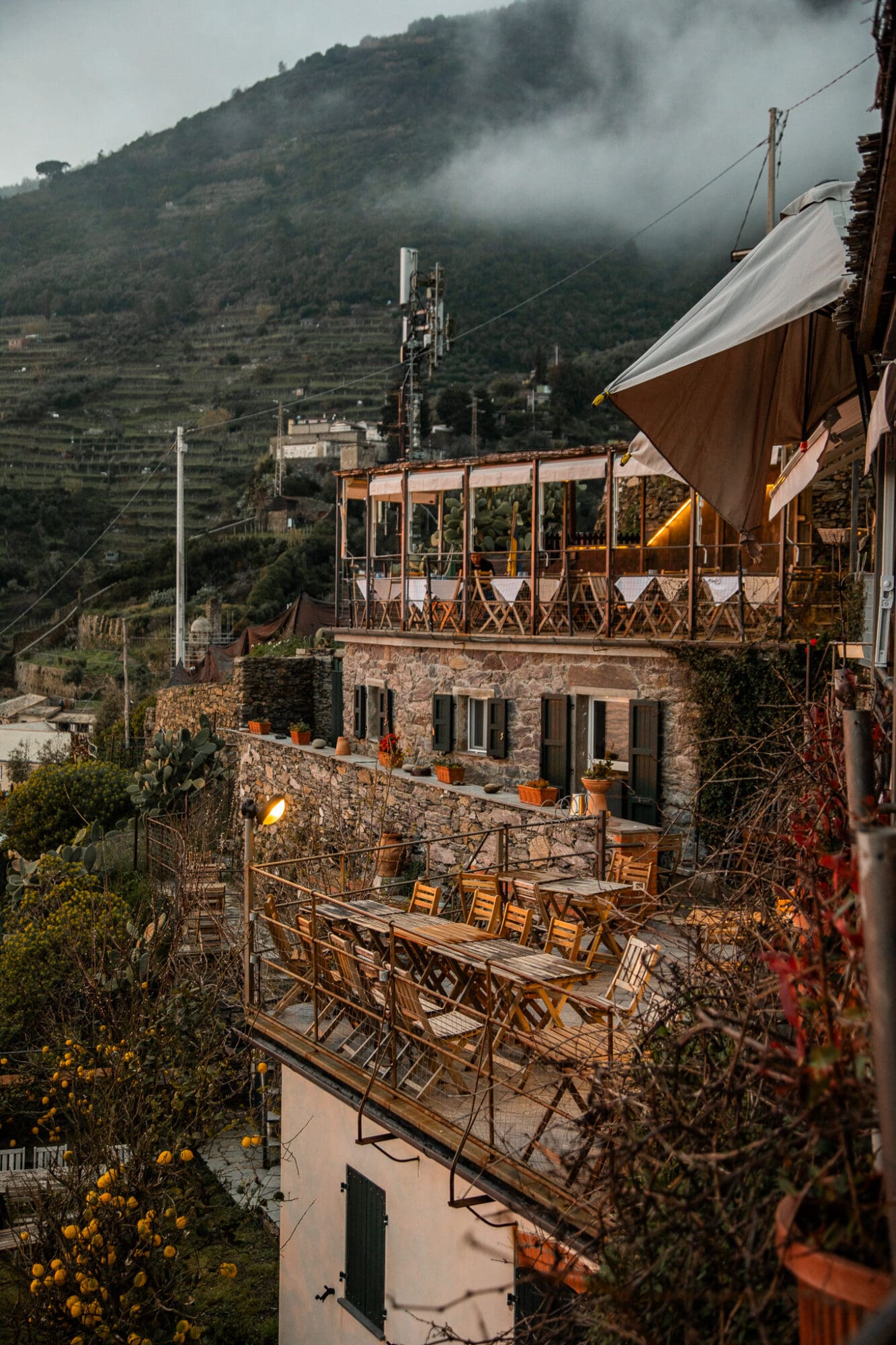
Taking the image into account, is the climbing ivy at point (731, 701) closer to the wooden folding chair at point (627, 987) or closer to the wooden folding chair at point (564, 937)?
the wooden folding chair at point (564, 937)

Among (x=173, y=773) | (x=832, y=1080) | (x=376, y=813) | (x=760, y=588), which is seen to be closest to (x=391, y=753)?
(x=376, y=813)

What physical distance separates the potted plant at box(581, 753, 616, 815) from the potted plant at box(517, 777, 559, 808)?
0.43 meters

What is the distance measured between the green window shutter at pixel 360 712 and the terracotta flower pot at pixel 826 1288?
53.3ft

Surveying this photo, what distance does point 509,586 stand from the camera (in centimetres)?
1537

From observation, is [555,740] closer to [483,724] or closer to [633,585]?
[483,724]

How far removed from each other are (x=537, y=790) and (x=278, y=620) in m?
14.7

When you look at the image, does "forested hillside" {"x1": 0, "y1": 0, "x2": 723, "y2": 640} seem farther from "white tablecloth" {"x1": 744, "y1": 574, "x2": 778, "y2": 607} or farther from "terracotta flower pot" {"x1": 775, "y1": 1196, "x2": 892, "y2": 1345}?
"terracotta flower pot" {"x1": 775, "y1": 1196, "x2": 892, "y2": 1345}

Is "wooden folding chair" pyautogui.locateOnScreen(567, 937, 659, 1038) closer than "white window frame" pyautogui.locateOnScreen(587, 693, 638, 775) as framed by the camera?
Yes

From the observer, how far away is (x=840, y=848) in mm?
3895

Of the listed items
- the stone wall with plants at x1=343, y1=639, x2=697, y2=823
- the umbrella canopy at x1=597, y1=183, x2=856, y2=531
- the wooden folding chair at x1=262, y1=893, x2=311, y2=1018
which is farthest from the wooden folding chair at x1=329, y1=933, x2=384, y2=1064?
the stone wall with plants at x1=343, y1=639, x2=697, y2=823

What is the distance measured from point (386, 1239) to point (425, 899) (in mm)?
2696

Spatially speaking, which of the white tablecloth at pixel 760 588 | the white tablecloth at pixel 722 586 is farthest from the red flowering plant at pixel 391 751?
the white tablecloth at pixel 760 588

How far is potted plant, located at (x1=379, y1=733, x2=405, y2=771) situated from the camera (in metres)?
16.0

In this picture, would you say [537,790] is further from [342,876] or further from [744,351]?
[744,351]
